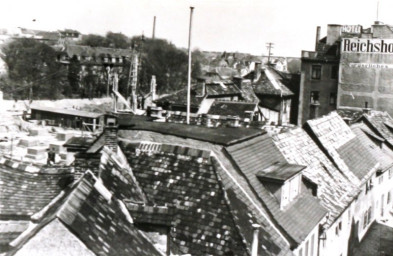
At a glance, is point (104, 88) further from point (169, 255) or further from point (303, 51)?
point (169, 255)

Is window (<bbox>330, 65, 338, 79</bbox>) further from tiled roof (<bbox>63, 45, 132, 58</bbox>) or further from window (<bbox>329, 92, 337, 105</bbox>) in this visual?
tiled roof (<bbox>63, 45, 132, 58</bbox>)

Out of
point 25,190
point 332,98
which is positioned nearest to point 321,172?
point 25,190

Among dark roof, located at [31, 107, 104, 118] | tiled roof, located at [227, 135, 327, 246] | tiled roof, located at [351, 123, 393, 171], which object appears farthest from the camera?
dark roof, located at [31, 107, 104, 118]

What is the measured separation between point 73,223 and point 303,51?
54.7m

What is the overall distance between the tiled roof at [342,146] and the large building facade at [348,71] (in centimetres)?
1737

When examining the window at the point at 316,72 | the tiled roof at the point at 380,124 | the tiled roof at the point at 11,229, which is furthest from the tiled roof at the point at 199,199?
the window at the point at 316,72

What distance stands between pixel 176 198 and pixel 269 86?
53.0 meters

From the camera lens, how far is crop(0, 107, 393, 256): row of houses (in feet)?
39.3

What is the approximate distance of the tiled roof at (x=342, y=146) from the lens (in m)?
29.9

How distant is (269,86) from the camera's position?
6806 cm

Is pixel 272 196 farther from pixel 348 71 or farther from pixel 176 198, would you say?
pixel 348 71

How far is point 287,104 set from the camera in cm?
6838

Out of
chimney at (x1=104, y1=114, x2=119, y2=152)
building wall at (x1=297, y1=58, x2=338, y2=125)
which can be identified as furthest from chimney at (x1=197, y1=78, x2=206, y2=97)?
chimney at (x1=104, y1=114, x2=119, y2=152)

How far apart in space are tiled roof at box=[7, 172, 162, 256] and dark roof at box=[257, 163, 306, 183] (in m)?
6.23
